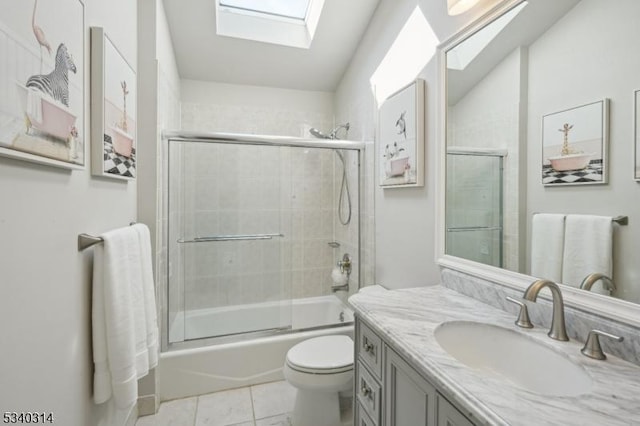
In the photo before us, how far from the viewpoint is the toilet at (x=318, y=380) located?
1572mm

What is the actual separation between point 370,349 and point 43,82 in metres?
1.34

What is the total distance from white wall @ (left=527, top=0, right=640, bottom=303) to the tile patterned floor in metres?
1.57

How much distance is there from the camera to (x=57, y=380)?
3.02ft

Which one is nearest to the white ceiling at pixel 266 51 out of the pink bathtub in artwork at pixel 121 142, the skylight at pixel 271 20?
the skylight at pixel 271 20

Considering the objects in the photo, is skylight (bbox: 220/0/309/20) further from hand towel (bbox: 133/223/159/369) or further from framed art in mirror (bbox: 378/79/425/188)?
hand towel (bbox: 133/223/159/369)

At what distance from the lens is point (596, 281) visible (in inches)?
35.9

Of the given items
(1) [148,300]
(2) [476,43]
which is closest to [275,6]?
(2) [476,43]

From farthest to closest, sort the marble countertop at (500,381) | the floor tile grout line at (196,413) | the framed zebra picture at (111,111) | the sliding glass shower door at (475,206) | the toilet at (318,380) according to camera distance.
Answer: the floor tile grout line at (196,413)
the toilet at (318,380)
the sliding glass shower door at (475,206)
the framed zebra picture at (111,111)
the marble countertop at (500,381)

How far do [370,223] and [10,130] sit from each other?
1.99 meters

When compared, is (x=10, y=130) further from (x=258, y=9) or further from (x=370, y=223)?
(x=258, y=9)

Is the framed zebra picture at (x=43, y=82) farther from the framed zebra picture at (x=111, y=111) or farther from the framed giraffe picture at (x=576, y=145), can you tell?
the framed giraffe picture at (x=576, y=145)

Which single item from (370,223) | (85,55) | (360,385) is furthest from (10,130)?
(370,223)

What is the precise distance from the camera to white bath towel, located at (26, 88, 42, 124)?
75 cm

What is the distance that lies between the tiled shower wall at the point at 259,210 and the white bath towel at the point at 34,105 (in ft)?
4.84
